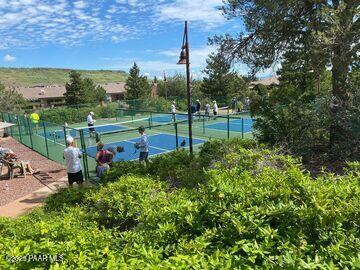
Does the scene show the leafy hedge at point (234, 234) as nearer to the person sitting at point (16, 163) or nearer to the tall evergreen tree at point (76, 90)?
the person sitting at point (16, 163)

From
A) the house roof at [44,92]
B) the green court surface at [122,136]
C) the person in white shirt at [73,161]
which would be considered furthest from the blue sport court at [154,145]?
the house roof at [44,92]

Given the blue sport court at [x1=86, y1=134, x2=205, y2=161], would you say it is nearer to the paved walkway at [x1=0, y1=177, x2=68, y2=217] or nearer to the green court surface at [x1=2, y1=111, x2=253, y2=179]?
the green court surface at [x1=2, y1=111, x2=253, y2=179]

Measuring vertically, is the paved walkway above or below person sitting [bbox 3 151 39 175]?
below

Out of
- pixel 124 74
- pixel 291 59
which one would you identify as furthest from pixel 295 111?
pixel 124 74

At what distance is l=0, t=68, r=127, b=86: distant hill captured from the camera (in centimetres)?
13788

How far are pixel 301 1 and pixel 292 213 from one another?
28.1 feet

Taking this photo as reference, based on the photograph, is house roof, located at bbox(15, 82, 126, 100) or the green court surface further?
house roof, located at bbox(15, 82, 126, 100)

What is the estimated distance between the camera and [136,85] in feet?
162

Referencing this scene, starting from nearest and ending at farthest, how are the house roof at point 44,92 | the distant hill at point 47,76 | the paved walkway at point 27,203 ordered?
the paved walkway at point 27,203 < the house roof at point 44,92 < the distant hill at point 47,76

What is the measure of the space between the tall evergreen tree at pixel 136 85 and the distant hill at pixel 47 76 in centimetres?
8966

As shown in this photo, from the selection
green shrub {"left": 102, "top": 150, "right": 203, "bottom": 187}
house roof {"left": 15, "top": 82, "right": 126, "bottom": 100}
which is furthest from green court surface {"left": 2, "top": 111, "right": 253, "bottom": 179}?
house roof {"left": 15, "top": 82, "right": 126, "bottom": 100}

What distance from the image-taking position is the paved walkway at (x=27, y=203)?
937cm

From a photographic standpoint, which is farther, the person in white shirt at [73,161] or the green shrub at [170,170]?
the person in white shirt at [73,161]

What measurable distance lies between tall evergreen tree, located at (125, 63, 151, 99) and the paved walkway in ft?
126
